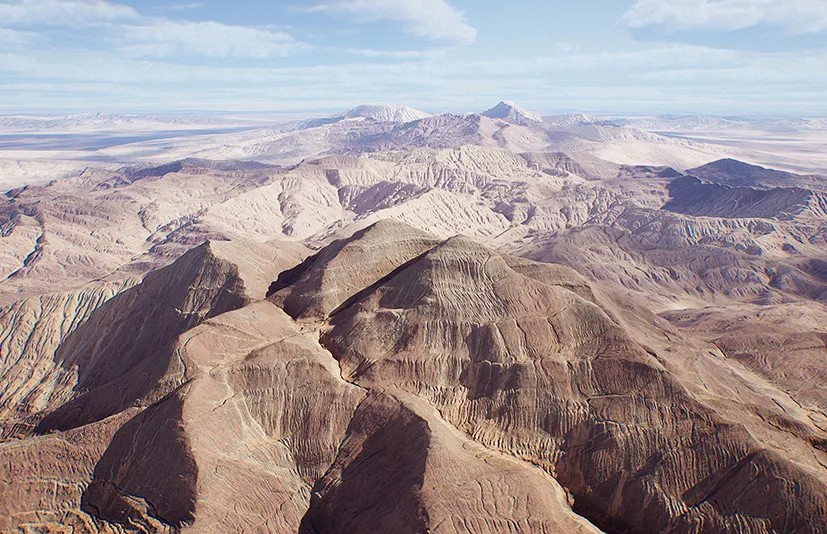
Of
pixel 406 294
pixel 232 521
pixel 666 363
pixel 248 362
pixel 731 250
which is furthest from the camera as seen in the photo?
pixel 731 250

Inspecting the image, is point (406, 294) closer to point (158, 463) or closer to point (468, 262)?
point (468, 262)

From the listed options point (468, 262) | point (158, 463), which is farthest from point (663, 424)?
point (158, 463)

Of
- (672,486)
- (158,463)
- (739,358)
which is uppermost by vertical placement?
(158,463)

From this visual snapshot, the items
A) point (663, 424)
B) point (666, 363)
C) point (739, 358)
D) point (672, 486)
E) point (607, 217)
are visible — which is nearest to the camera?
point (672, 486)

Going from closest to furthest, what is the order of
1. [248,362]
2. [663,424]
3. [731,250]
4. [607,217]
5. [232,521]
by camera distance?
1. [232,521]
2. [663,424]
3. [248,362]
4. [731,250]
5. [607,217]

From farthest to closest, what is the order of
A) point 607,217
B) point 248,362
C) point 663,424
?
point 607,217, point 248,362, point 663,424

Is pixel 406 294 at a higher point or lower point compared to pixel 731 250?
higher

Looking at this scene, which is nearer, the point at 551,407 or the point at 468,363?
the point at 551,407

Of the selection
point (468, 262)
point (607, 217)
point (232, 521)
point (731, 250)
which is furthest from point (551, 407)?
point (607, 217)

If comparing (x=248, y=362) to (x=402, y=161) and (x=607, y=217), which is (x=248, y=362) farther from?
(x=402, y=161)
